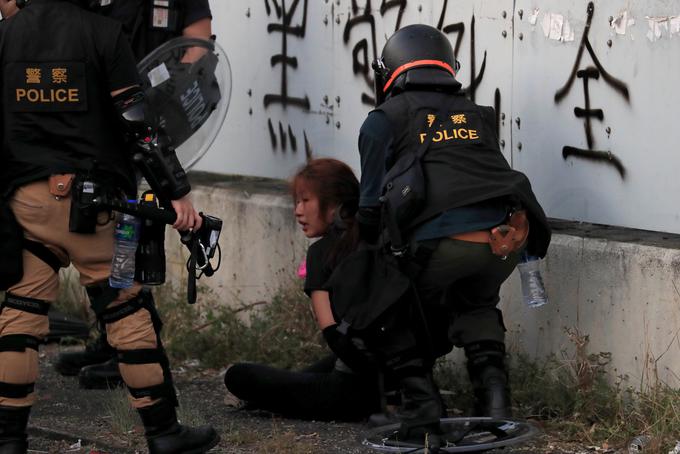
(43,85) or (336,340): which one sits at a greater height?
(43,85)

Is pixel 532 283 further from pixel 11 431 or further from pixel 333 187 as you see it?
pixel 11 431

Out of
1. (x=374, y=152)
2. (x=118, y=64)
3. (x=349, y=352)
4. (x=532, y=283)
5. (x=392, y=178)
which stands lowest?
(x=349, y=352)

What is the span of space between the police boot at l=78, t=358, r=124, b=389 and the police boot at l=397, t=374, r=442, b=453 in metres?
1.88

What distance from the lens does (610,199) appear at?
5473mm

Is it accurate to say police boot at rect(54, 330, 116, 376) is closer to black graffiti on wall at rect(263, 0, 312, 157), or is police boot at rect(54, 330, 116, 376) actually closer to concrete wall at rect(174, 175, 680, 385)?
black graffiti on wall at rect(263, 0, 312, 157)

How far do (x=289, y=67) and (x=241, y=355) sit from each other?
1.60 metres

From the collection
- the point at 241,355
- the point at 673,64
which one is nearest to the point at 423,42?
the point at 673,64

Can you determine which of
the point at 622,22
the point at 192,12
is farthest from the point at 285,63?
the point at 622,22

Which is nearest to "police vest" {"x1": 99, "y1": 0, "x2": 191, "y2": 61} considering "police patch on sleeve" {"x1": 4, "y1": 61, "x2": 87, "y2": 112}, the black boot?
"police patch on sleeve" {"x1": 4, "y1": 61, "x2": 87, "y2": 112}

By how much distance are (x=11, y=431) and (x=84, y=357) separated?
1.83m

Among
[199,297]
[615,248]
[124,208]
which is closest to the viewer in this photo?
[124,208]

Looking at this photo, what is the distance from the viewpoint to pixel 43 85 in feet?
15.7

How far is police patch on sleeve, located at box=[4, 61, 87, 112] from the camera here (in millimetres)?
4777

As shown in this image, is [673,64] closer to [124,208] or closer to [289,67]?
[124,208]
